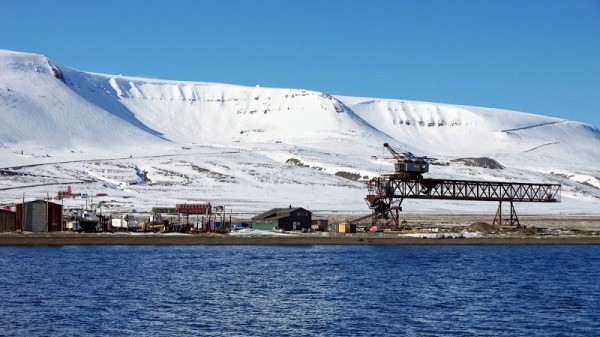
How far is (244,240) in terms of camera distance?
85.6m

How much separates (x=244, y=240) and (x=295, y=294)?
3928 cm

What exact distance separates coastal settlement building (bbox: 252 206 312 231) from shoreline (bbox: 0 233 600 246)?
8.62 m

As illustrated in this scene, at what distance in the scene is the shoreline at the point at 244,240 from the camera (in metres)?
82.6

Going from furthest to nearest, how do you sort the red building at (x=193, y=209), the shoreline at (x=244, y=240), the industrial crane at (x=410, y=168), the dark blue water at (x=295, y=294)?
1. the red building at (x=193, y=209)
2. the industrial crane at (x=410, y=168)
3. the shoreline at (x=244, y=240)
4. the dark blue water at (x=295, y=294)

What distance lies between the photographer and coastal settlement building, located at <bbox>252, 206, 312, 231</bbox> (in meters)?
97.6

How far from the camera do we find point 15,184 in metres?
177

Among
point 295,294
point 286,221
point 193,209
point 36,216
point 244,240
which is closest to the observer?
point 295,294

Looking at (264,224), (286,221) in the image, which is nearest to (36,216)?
(264,224)

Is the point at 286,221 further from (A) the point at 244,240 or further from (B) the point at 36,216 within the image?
(B) the point at 36,216

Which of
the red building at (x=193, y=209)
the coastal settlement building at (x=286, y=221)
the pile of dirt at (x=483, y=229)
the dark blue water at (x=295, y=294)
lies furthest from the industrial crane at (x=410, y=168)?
the dark blue water at (x=295, y=294)

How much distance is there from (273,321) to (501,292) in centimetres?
1531

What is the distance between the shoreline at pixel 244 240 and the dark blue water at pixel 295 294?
853cm

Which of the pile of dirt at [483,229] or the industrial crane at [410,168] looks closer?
the pile of dirt at [483,229]

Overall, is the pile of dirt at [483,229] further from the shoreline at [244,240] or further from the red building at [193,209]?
the red building at [193,209]
